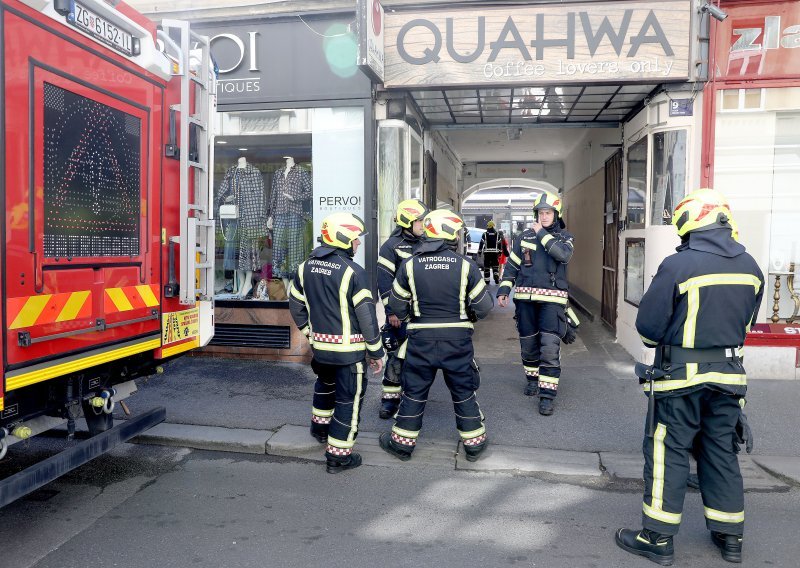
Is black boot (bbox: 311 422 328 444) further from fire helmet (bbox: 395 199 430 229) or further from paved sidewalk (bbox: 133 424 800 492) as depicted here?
fire helmet (bbox: 395 199 430 229)

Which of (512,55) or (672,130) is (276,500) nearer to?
(512,55)

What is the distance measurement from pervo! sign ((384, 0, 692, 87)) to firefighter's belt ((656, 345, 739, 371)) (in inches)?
168

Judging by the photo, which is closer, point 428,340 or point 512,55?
point 428,340

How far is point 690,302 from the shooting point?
3381 mm

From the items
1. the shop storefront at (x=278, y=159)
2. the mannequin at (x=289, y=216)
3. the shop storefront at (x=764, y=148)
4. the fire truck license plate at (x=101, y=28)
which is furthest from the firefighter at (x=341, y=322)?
the shop storefront at (x=764, y=148)

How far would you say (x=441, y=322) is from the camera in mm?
4691

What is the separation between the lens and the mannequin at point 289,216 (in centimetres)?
806

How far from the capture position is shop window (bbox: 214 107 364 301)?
7.82 m

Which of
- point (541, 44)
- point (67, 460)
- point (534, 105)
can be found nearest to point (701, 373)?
point (67, 460)

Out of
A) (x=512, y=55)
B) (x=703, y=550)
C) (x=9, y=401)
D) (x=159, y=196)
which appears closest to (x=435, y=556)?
(x=703, y=550)

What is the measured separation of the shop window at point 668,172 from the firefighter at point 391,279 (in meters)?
2.89

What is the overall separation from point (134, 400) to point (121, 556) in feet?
10.3

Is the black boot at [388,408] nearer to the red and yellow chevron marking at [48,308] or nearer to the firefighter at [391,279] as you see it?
the firefighter at [391,279]

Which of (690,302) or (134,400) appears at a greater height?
(690,302)
